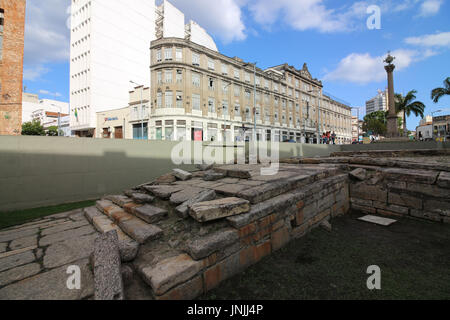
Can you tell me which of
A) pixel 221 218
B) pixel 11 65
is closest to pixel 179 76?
pixel 11 65

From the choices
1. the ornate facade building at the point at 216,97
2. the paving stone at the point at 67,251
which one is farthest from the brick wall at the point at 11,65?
the paving stone at the point at 67,251

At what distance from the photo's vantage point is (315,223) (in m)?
3.31

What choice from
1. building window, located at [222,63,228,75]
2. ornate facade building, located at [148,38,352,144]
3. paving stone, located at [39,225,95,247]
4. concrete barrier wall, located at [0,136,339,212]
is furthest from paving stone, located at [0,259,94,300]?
building window, located at [222,63,228,75]

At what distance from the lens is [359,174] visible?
14.3ft

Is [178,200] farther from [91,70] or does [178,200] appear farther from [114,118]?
[91,70]

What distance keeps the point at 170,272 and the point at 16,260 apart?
6.64 ft

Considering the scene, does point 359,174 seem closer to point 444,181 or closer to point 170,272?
point 444,181

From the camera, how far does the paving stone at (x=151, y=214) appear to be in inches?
102

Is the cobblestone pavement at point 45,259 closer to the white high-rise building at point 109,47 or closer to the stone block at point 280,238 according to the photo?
the stone block at point 280,238

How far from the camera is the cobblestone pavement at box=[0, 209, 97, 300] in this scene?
165cm

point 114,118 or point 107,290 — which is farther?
point 114,118

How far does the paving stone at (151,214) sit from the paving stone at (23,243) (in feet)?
4.55
